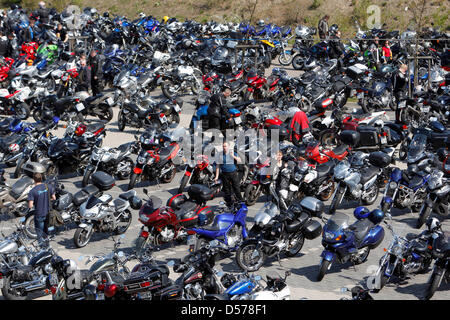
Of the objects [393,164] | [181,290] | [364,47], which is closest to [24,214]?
[181,290]

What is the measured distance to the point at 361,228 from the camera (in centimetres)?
1077

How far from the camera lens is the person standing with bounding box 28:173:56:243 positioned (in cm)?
1191

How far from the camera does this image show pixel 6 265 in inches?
406

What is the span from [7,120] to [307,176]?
8.81 metres

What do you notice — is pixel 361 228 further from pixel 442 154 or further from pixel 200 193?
pixel 442 154

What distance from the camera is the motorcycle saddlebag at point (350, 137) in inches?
594

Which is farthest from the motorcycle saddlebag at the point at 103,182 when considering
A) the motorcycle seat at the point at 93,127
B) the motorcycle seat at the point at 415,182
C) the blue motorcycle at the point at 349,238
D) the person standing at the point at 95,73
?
the person standing at the point at 95,73

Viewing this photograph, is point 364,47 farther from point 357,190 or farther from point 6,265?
point 6,265

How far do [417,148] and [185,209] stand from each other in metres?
5.17

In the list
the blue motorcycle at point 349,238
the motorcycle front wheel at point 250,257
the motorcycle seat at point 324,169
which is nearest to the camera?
the blue motorcycle at point 349,238

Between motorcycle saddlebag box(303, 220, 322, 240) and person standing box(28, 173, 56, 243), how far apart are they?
4.51 meters

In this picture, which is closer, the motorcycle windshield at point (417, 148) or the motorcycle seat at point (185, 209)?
the motorcycle seat at point (185, 209)

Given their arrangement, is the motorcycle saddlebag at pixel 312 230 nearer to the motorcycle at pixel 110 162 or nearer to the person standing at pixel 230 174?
the person standing at pixel 230 174

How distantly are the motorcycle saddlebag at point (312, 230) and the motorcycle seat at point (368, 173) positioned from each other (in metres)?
2.32
